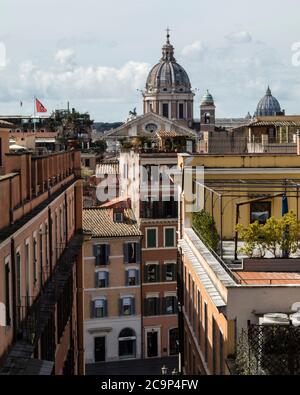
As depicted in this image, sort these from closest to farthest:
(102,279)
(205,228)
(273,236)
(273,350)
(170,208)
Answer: (273,350)
(273,236)
(205,228)
(102,279)
(170,208)

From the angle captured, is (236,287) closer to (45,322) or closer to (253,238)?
(45,322)

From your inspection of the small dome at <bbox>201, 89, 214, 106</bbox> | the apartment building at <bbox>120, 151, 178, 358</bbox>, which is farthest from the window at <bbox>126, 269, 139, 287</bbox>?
the small dome at <bbox>201, 89, 214, 106</bbox>

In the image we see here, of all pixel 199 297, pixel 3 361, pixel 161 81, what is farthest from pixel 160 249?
pixel 161 81

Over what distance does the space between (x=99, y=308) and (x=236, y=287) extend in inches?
1040

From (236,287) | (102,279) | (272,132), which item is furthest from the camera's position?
(102,279)

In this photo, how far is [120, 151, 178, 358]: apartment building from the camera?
3916cm

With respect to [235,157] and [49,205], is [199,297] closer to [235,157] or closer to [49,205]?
[49,205]

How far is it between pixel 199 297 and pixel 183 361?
6.23m

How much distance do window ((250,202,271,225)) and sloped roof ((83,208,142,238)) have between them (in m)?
14.7

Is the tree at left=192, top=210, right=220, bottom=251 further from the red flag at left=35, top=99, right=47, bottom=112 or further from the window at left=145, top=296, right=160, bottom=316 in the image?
the red flag at left=35, top=99, right=47, bottom=112

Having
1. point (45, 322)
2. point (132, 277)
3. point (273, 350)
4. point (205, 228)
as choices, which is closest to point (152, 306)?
point (132, 277)

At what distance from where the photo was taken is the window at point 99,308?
38231 millimetres

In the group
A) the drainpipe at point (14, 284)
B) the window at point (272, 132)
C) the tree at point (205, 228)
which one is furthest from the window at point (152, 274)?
the drainpipe at point (14, 284)

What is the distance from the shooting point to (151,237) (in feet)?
130
